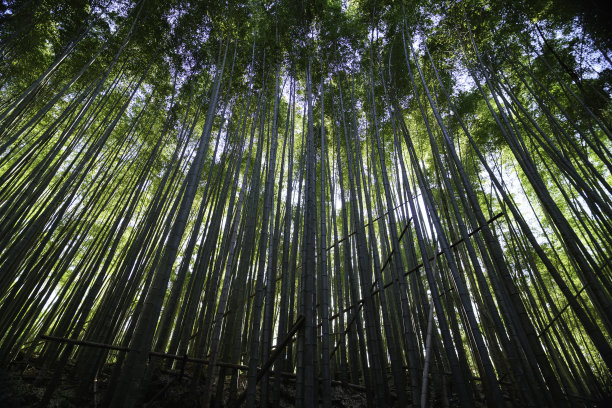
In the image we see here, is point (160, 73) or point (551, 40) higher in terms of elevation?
point (160, 73)

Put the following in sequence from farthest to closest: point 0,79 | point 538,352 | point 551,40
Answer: point 0,79 → point 551,40 → point 538,352

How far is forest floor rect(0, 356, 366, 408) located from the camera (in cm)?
206

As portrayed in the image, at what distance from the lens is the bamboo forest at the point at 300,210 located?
6.61ft

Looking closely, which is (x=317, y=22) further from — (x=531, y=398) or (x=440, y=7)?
(x=531, y=398)

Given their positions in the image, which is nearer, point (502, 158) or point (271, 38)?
point (271, 38)

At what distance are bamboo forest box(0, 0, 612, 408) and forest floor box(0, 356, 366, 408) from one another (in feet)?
0.08

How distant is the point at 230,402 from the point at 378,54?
467cm

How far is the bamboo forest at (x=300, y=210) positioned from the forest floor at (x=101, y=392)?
0.9 inches

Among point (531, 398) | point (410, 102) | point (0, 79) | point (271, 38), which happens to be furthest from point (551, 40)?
point (0, 79)

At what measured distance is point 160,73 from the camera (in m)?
4.64

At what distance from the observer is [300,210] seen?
3119 millimetres

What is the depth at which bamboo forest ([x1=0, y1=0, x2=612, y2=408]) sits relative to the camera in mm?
2016

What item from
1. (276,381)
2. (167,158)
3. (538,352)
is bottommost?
(276,381)

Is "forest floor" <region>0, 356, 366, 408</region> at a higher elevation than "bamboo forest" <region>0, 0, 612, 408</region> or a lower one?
lower
